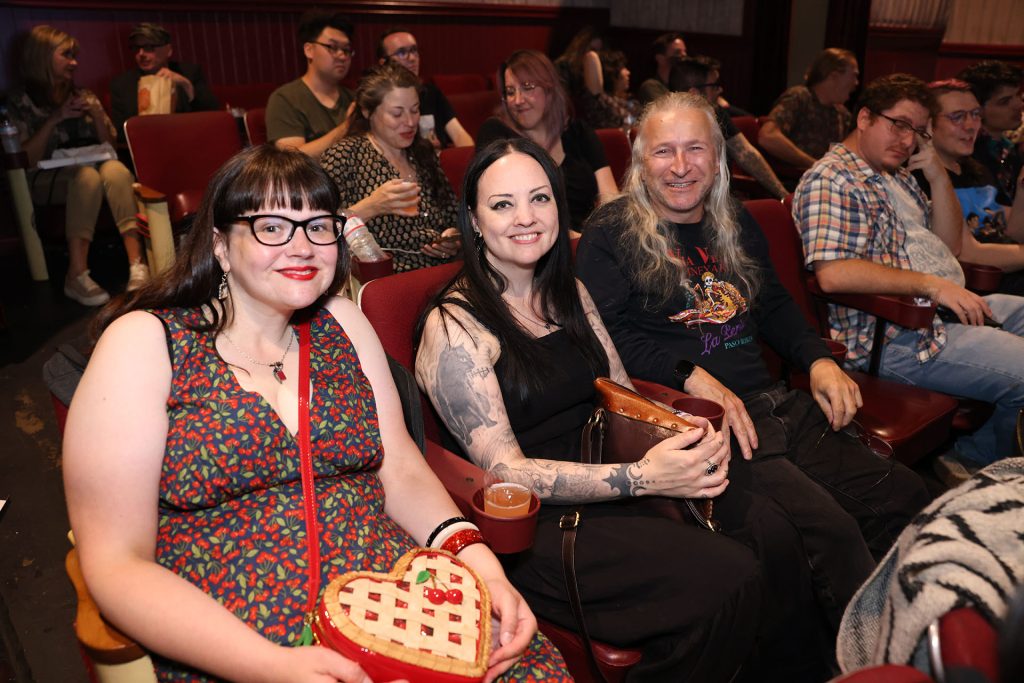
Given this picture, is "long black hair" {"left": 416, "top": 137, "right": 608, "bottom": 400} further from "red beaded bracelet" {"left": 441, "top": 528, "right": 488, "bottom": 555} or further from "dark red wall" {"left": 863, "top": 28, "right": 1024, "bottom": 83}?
"dark red wall" {"left": 863, "top": 28, "right": 1024, "bottom": 83}

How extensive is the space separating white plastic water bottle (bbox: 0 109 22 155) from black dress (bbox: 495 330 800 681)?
4278 mm

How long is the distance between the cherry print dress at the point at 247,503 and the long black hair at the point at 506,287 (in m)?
0.46

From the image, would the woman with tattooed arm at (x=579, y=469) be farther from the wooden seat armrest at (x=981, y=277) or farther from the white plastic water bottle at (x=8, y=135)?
the white plastic water bottle at (x=8, y=135)

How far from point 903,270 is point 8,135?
4561mm

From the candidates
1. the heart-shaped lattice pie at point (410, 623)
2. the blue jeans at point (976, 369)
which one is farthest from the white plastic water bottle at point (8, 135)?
the blue jeans at point (976, 369)

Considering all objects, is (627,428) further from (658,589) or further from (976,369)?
(976,369)

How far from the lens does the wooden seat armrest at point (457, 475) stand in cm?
162

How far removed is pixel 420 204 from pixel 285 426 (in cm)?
191

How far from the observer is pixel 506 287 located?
198cm

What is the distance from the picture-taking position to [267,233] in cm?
144

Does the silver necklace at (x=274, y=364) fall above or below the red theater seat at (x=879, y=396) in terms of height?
above

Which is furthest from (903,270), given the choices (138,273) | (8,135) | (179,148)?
(8,135)

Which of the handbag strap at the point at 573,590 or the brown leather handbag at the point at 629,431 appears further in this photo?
the brown leather handbag at the point at 629,431

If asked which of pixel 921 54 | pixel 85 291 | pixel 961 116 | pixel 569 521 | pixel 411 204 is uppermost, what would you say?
pixel 921 54
